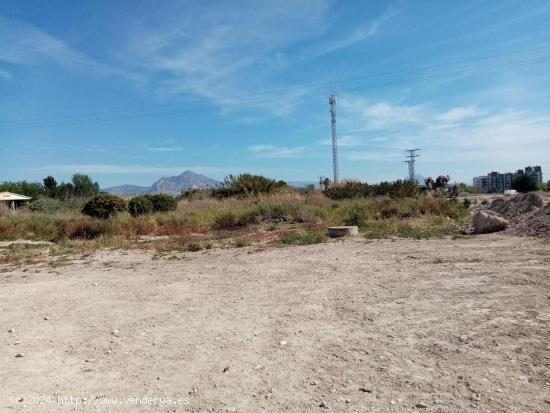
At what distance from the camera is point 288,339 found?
4.75 meters

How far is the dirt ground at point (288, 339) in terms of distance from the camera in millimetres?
3479

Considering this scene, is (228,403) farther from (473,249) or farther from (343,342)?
(473,249)

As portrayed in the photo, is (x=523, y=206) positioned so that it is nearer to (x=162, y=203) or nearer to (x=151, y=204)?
(x=162, y=203)

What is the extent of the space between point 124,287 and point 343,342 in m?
4.52

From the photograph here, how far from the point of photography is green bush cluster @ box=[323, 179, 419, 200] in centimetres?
2595

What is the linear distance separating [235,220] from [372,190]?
1264 centimetres

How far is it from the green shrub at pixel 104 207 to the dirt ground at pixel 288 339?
12703mm

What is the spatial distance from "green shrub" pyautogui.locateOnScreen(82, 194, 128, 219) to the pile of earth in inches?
625

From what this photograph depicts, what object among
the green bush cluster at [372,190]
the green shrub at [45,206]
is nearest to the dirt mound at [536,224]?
the green bush cluster at [372,190]

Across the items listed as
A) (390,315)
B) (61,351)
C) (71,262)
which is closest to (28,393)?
(61,351)

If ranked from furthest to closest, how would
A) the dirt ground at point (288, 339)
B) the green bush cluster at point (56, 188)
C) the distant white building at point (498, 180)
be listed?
the distant white building at point (498, 180) < the green bush cluster at point (56, 188) < the dirt ground at point (288, 339)

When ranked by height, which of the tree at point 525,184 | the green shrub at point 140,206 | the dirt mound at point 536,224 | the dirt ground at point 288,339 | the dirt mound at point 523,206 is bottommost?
the dirt ground at point 288,339

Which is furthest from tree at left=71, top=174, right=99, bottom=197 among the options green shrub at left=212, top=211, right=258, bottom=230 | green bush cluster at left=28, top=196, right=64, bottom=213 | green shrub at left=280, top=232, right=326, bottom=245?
green shrub at left=280, top=232, right=326, bottom=245

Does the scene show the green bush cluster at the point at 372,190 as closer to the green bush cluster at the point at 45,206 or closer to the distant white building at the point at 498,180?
the green bush cluster at the point at 45,206
